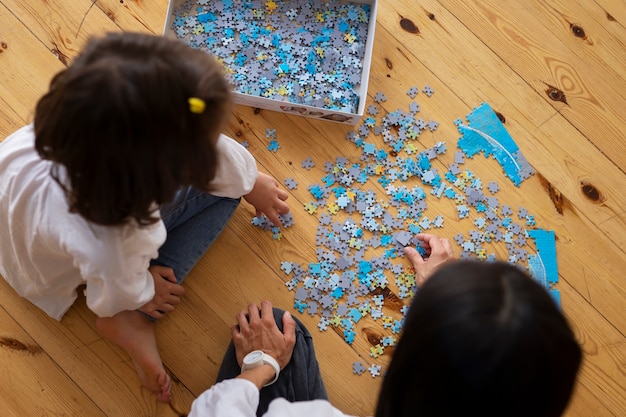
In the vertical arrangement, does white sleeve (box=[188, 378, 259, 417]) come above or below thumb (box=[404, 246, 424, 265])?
above

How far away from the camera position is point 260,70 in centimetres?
152

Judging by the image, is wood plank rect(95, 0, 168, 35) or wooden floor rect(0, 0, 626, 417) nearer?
wooden floor rect(0, 0, 626, 417)

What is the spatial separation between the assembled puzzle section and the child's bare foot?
0.62 meters

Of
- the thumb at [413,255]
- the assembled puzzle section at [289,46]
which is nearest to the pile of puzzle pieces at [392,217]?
the thumb at [413,255]

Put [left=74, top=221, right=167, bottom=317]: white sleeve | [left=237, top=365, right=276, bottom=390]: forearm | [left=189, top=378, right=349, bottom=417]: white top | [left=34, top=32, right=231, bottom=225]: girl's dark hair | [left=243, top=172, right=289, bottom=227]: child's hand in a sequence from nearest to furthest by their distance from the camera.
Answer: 1. [left=34, top=32, right=231, bottom=225]: girl's dark hair
2. [left=74, top=221, right=167, bottom=317]: white sleeve
3. [left=189, top=378, right=349, bottom=417]: white top
4. [left=237, top=365, right=276, bottom=390]: forearm
5. [left=243, top=172, right=289, bottom=227]: child's hand

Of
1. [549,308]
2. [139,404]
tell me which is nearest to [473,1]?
[549,308]

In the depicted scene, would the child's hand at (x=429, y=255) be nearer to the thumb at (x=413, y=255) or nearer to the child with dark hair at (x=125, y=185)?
the thumb at (x=413, y=255)

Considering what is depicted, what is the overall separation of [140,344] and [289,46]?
0.85 metres

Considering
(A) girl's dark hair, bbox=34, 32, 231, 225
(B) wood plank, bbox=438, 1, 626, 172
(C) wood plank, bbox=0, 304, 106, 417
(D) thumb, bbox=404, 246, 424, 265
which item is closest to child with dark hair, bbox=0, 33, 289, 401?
(A) girl's dark hair, bbox=34, 32, 231, 225

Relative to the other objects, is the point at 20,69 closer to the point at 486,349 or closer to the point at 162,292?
the point at 162,292

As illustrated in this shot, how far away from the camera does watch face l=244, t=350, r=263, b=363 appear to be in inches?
53.0

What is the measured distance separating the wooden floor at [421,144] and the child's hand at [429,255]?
0.06 metres

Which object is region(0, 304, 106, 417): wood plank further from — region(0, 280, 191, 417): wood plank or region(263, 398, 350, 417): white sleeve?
region(263, 398, 350, 417): white sleeve

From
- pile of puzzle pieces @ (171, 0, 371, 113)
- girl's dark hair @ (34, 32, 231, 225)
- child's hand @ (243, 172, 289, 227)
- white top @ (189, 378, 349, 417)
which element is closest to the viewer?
girl's dark hair @ (34, 32, 231, 225)
